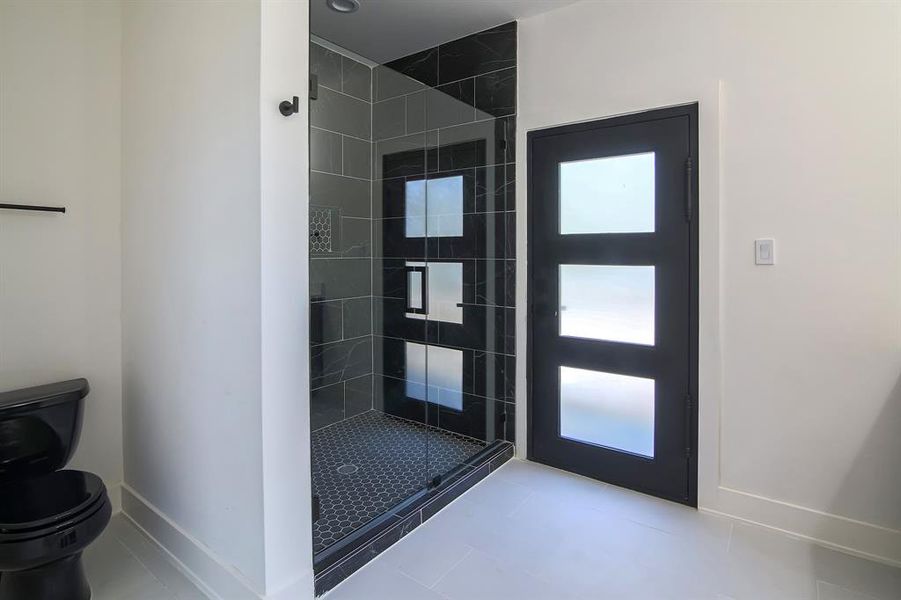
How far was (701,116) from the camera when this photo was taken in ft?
7.32

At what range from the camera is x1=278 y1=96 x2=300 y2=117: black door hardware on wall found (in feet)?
4.91


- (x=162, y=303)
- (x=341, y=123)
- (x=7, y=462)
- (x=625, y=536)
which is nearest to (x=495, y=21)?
(x=341, y=123)

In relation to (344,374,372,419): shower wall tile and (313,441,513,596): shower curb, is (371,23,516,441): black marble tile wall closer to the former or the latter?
(344,374,372,419): shower wall tile

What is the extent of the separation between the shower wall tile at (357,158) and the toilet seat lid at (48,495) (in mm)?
2140

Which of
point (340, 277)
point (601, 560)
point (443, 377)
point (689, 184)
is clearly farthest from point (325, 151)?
point (601, 560)

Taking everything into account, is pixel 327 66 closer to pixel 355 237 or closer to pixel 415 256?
pixel 355 237

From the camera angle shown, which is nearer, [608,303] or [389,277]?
[608,303]

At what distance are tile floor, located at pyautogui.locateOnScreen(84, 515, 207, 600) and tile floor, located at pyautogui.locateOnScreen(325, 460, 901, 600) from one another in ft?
1.99

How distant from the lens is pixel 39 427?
179 cm

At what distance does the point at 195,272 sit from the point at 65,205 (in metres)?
0.82

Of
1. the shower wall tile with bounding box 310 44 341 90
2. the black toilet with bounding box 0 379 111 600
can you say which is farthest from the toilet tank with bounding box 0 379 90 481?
the shower wall tile with bounding box 310 44 341 90

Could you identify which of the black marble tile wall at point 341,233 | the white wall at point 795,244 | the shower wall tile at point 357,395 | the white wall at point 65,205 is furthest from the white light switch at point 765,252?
the white wall at point 65,205

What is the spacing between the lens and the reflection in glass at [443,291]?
2.96 metres

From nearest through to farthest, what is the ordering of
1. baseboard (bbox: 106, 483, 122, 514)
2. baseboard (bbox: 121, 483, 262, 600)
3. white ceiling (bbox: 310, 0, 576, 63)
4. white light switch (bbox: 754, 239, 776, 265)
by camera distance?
1. baseboard (bbox: 121, 483, 262, 600)
2. white light switch (bbox: 754, 239, 776, 265)
3. baseboard (bbox: 106, 483, 122, 514)
4. white ceiling (bbox: 310, 0, 576, 63)
